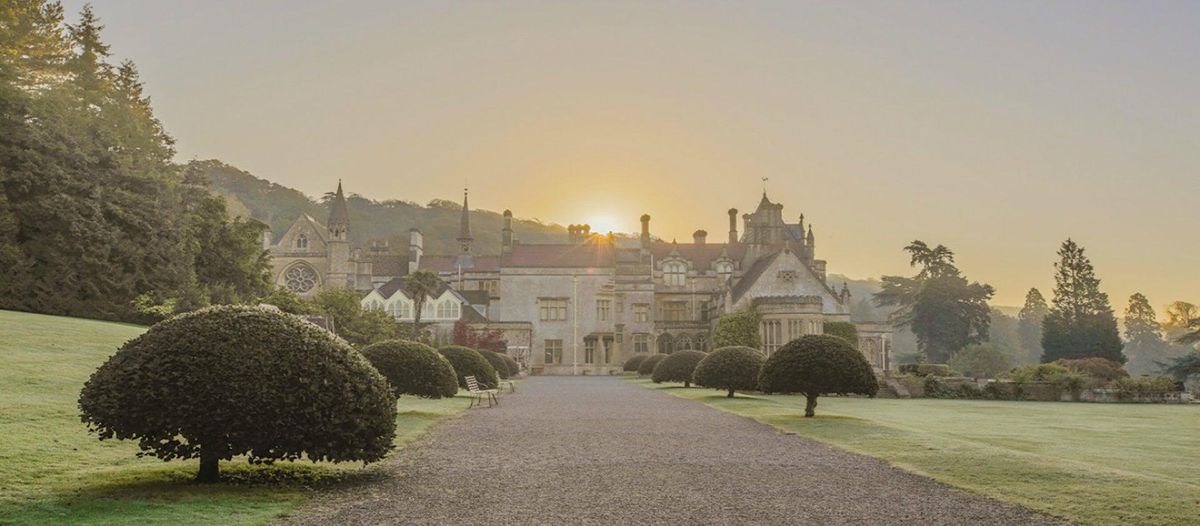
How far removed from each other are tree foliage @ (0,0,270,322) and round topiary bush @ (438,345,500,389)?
524 inches

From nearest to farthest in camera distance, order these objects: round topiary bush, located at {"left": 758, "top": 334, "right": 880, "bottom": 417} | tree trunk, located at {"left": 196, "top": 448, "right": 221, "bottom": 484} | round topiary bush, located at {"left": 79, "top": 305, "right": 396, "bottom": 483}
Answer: round topiary bush, located at {"left": 79, "top": 305, "right": 396, "bottom": 483} → tree trunk, located at {"left": 196, "top": 448, "right": 221, "bottom": 484} → round topiary bush, located at {"left": 758, "top": 334, "right": 880, "bottom": 417}

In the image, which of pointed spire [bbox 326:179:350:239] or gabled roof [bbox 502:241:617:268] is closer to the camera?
gabled roof [bbox 502:241:617:268]

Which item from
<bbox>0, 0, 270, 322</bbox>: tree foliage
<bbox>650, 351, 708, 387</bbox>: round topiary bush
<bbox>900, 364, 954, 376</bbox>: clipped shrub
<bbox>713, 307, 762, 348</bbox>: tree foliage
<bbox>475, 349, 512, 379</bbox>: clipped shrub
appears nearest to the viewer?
<bbox>0, 0, 270, 322</bbox>: tree foliage

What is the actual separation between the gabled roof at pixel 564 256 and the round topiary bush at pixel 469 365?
46032 mm

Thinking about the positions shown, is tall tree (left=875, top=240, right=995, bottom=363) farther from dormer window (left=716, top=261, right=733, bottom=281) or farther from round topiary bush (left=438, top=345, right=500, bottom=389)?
round topiary bush (left=438, top=345, right=500, bottom=389)

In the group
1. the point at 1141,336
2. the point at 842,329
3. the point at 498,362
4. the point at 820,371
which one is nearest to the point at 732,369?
the point at 820,371

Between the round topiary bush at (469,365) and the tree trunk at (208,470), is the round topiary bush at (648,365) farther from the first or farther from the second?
the tree trunk at (208,470)

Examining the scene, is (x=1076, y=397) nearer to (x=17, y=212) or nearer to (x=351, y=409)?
(x=351, y=409)

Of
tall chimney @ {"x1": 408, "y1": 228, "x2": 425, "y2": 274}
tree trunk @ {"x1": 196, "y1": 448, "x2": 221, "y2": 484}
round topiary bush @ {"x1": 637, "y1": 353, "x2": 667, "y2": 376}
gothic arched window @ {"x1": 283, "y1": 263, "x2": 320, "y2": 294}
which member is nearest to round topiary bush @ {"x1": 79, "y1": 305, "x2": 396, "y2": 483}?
tree trunk @ {"x1": 196, "y1": 448, "x2": 221, "y2": 484}

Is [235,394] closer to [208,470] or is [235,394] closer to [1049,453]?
[208,470]

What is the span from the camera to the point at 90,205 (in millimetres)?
36281

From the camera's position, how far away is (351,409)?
10.8 meters

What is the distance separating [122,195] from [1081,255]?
69973 millimetres

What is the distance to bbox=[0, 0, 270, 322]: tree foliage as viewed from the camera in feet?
116
